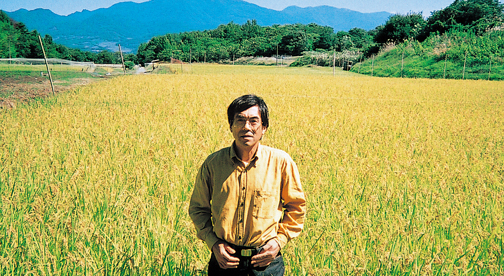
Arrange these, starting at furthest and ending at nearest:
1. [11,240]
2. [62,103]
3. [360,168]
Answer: [62,103] → [360,168] → [11,240]

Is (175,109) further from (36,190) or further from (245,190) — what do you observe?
(245,190)

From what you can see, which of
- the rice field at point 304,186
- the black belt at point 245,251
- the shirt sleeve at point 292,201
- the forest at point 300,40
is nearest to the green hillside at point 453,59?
the forest at point 300,40

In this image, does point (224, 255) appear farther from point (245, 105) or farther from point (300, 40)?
point (300, 40)

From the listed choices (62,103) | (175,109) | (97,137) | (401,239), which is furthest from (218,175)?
(62,103)

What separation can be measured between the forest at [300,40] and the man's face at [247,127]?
80.2 ft

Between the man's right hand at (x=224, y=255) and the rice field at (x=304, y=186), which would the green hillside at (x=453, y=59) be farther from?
the man's right hand at (x=224, y=255)

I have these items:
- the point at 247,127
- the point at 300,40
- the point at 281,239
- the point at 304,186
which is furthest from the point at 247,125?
the point at 300,40

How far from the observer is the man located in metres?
1.41

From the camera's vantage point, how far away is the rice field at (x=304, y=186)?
6.52 feet

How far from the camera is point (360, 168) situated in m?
3.59

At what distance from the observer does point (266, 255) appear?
1389mm

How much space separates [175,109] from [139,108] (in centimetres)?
82

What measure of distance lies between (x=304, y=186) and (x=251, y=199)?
→ 1.67 m

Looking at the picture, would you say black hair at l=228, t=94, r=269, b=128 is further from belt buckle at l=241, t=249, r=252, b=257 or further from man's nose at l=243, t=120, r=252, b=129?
belt buckle at l=241, t=249, r=252, b=257
